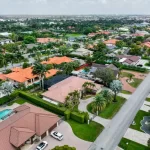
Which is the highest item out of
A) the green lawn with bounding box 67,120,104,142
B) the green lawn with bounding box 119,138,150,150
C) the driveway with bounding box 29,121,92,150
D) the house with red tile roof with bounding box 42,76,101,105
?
the house with red tile roof with bounding box 42,76,101,105

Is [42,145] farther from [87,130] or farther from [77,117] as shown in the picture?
[77,117]

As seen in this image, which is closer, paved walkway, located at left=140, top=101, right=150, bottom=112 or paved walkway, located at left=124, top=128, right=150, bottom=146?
paved walkway, located at left=124, top=128, right=150, bottom=146

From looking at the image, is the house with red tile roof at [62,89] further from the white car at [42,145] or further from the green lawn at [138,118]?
the green lawn at [138,118]

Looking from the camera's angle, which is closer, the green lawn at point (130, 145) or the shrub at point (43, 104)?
the green lawn at point (130, 145)

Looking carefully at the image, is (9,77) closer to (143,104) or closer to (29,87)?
(29,87)

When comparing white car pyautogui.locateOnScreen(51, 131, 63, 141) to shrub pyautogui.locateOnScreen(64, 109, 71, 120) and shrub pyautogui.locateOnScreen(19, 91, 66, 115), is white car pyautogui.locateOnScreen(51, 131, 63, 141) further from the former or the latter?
shrub pyautogui.locateOnScreen(19, 91, 66, 115)

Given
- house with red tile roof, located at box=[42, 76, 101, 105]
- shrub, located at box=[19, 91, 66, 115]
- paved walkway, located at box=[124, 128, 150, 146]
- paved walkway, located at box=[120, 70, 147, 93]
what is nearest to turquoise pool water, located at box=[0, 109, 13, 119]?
shrub, located at box=[19, 91, 66, 115]

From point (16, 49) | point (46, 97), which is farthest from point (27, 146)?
point (16, 49)

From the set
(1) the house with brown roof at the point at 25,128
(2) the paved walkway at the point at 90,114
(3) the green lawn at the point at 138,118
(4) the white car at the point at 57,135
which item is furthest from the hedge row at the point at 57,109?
(3) the green lawn at the point at 138,118
